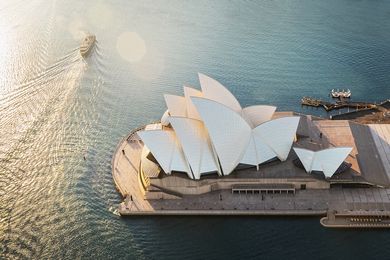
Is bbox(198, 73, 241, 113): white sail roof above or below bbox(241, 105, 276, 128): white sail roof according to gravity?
above

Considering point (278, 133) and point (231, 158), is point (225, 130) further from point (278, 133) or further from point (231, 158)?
point (278, 133)

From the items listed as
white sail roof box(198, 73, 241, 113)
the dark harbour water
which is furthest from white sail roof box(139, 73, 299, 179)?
the dark harbour water

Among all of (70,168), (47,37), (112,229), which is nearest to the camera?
(112,229)

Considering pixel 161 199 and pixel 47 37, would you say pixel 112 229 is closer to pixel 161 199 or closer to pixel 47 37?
pixel 161 199

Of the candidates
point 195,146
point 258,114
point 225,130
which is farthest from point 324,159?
point 195,146

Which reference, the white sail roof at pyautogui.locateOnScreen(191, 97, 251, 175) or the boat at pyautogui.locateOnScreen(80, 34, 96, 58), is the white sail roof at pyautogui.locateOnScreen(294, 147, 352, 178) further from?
the boat at pyautogui.locateOnScreen(80, 34, 96, 58)

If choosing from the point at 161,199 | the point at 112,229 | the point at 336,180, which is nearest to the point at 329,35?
the point at 336,180
